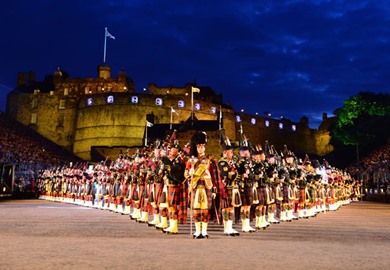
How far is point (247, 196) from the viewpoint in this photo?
33.4 feet

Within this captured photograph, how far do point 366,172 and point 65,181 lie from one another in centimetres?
2567

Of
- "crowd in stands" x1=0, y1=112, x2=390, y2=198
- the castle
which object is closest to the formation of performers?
"crowd in stands" x1=0, y1=112, x2=390, y2=198

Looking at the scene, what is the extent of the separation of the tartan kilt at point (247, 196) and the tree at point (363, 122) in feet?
184

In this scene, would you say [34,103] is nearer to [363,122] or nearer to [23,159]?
[23,159]

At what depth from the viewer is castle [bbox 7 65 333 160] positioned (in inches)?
2516

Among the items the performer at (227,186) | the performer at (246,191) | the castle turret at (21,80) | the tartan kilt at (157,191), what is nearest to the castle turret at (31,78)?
the castle turret at (21,80)

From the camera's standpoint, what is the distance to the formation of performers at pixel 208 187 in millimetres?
9031

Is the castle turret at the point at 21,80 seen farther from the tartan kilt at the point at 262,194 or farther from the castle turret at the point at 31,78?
the tartan kilt at the point at 262,194

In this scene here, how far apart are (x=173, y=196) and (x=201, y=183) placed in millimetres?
1140

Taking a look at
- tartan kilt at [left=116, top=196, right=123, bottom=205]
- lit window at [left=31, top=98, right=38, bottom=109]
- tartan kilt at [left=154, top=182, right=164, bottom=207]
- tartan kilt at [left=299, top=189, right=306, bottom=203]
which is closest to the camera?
tartan kilt at [left=154, top=182, right=164, bottom=207]

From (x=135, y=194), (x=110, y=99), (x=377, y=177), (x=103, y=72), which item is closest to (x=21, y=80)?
(x=103, y=72)

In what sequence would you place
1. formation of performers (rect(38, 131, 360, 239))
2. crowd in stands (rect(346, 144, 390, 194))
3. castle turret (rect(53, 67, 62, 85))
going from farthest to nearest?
castle turret (rect(53, 67, 62, 85)) < crowd in stands (rect(346, 144, 390, 194)) < formation of performers (rect(38, 131, 360, 239))

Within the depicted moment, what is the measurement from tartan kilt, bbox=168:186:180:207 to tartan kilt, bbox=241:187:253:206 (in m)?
1.53

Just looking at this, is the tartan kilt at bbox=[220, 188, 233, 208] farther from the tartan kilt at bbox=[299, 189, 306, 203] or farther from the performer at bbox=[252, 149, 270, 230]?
the tartan kilt at bbox=[299, 189, 306, 203]
